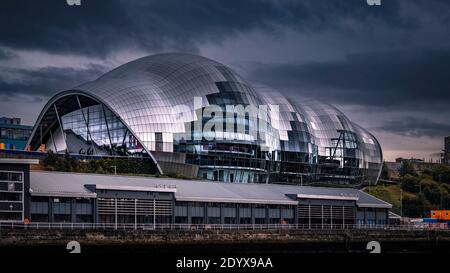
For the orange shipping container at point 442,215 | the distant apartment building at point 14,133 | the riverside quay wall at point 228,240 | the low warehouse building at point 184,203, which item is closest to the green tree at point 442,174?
the orange shipping container at point 442,215

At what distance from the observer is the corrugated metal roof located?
9225 cm

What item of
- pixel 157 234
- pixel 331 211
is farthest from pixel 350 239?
pixel 157 234

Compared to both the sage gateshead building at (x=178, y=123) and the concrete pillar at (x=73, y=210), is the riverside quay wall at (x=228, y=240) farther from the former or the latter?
the sage gateshead building at (x=178, y=123)

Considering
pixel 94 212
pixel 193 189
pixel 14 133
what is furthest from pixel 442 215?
pixel 14 133

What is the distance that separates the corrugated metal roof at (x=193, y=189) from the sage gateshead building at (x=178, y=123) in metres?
12.3

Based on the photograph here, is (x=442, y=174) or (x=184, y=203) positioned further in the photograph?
(x=442, y=174)

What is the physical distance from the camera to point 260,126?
136 m

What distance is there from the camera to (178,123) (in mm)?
128000

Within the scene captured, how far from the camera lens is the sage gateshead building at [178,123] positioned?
127m

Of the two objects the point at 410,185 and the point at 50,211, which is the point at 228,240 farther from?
the point at 410,185

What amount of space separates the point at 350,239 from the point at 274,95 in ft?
174

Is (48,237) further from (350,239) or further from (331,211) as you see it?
(331,211)

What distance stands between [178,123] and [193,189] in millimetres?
23185

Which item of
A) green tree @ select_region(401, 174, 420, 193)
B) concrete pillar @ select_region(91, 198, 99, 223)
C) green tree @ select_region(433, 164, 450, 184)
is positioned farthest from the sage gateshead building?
green tree @ select_region(433, 164, 450, 184)
